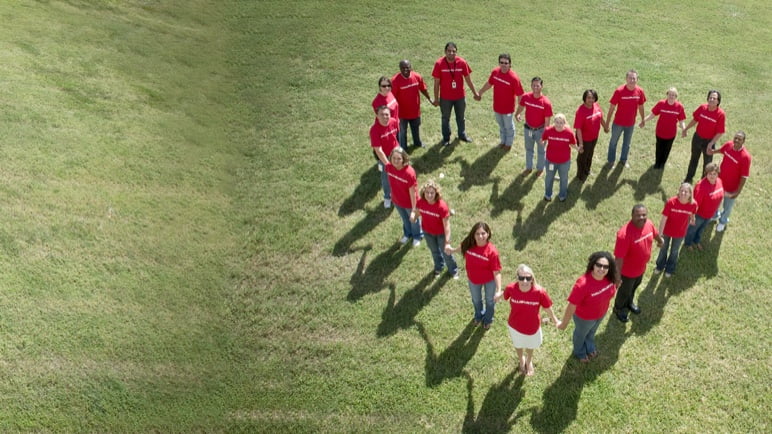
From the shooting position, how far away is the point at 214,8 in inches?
758

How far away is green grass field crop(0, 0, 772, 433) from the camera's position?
8352mm

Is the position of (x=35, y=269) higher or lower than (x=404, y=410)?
higher

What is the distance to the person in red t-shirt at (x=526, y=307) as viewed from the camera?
7438mm

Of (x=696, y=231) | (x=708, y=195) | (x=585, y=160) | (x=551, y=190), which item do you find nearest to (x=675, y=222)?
(x=708, y=195)

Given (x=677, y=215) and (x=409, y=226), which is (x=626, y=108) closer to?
(x=677, y=215)

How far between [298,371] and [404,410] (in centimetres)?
184

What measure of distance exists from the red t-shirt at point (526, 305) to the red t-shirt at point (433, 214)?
6.24 feet

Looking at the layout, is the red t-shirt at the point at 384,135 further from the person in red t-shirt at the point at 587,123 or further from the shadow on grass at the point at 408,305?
the person in red t-shirt at the point at 587,123

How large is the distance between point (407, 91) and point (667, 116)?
5.61 metres

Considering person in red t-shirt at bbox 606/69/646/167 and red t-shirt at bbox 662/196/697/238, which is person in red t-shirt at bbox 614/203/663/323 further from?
person in red t-shirt at bbox 606/69/646/167

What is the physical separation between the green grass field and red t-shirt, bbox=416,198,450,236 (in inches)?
47.5

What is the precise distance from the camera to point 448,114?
13.2m

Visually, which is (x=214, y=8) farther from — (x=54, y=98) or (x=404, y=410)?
(x=404, y=410)

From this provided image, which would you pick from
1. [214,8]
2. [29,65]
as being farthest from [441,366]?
[214,8]
